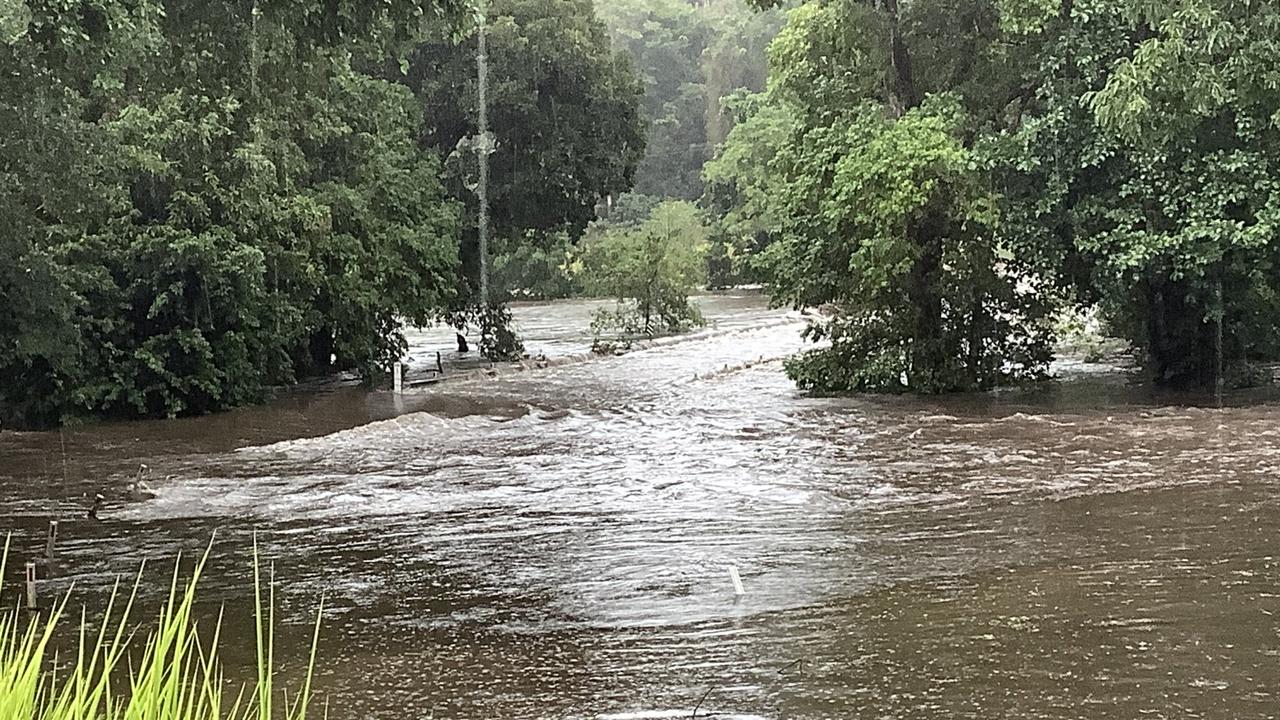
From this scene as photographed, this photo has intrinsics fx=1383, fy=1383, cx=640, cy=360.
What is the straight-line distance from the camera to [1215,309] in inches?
770

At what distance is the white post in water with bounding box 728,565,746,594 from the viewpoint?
30.5ft

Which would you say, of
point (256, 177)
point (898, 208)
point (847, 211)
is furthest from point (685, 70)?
point (898, 208)

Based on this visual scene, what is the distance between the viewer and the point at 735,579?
9.59 m

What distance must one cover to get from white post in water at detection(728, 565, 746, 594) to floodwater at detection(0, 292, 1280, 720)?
94 mm

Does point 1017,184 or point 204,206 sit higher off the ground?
point 204,206

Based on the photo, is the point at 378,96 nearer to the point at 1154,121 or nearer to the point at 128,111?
the point at 128,111

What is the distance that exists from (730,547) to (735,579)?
1.37 meters

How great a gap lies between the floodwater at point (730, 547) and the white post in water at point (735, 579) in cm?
9

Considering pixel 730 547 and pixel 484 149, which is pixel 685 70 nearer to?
pixel 484 149

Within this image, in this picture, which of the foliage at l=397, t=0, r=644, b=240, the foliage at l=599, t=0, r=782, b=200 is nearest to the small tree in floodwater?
the foliage at l=397, t=0, r=644, b=240

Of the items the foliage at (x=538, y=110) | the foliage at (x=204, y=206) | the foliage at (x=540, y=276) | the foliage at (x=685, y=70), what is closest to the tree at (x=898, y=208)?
the foliage at (x=204, y=206)

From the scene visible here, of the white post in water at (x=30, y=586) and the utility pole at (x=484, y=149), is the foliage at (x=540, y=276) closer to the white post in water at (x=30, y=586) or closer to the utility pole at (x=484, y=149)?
the utility pole at (x=484, y=149)

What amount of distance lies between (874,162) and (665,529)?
9.04 meters

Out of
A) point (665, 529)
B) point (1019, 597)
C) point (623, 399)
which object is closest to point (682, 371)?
point (623, 399)
